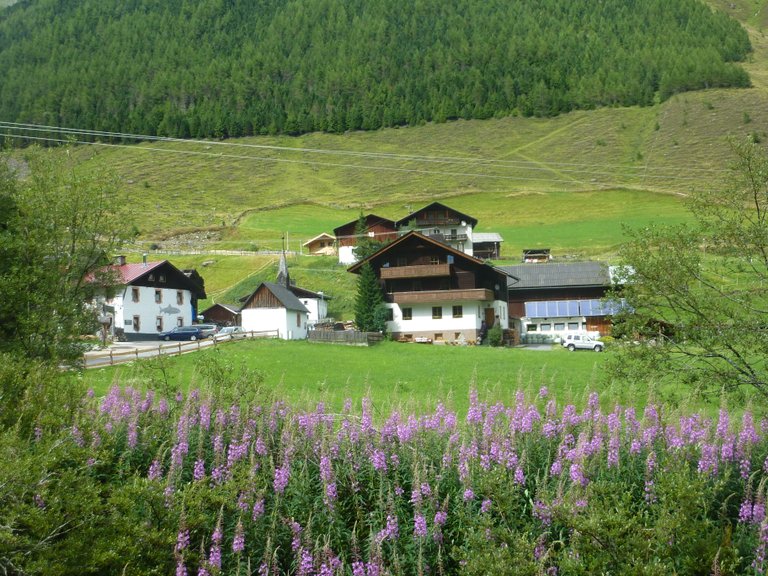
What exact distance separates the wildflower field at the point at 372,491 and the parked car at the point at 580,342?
41.5m

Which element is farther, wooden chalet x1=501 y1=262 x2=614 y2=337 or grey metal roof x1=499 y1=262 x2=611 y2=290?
grey metal roof x1=499 y1=262 x2=611 y2=290

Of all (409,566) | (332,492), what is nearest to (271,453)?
(332,492)

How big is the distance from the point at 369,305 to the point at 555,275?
68.0 ft

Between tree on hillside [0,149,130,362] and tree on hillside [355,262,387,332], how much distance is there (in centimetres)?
3237

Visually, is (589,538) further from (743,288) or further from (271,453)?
(743,288)

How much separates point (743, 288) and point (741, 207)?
1761 millimetres

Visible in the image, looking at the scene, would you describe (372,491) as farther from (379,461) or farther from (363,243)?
(363,243)

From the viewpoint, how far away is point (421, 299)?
6044 cm

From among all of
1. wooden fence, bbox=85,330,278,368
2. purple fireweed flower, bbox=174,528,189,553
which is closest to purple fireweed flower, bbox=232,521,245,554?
purple fireweed flower, bbox=174,528,189,553

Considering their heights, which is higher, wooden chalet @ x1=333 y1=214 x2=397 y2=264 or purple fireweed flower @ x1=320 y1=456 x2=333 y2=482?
wooden chalet @ x1=333 y1=214 x2=397 y2=264

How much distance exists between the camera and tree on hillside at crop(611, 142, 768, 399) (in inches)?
597

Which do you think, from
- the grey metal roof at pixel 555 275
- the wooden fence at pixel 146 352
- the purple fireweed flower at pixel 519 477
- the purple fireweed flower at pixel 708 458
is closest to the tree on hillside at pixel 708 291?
the purple fireweed flower at pixel 708 458

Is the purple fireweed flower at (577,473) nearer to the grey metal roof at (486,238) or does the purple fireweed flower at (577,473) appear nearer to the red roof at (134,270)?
the red roof at (134,270)

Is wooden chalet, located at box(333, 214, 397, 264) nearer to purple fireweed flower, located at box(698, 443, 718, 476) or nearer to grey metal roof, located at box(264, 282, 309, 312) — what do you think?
grey metal roof, located at box(264, 282, 309, 312)
